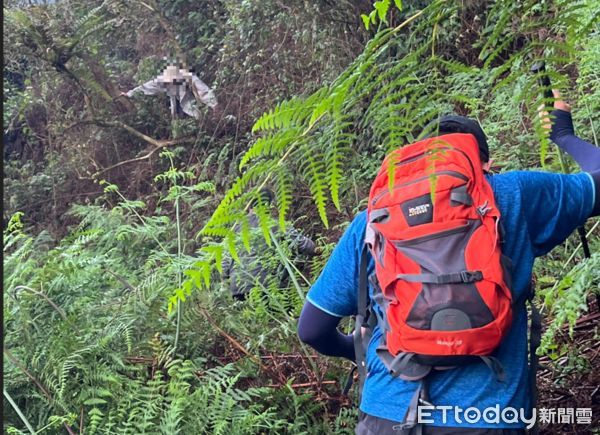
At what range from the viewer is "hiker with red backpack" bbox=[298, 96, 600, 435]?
5.36 feet

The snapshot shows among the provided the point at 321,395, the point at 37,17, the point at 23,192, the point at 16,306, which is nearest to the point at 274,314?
the point at 321,395

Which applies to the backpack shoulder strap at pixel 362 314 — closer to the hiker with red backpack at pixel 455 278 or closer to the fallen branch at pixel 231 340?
the hiker with red backpack at pixel 455 278

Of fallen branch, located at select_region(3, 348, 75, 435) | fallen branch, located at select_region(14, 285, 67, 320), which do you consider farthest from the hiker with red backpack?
fallen branch, located at select_region(14, 285, 67, 320)

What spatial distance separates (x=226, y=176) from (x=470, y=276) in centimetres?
696

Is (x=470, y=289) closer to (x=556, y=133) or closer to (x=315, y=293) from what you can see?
(x=315, y=293)

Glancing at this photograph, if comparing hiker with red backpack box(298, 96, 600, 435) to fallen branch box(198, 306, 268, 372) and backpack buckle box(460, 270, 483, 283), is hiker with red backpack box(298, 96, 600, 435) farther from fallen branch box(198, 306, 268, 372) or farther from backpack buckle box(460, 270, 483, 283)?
fallen branch box(198, 306, 268, 372)

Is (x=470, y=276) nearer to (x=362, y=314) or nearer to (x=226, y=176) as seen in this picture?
(x=362, y=314)

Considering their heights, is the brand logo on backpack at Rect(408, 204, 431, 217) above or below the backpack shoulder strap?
above

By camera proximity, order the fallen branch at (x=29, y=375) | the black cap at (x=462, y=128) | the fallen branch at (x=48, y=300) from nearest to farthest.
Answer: the black cap at (x=462, y=128)
the fallen branch at (x=29, y=375)
the fallen branch at (x=48, y=300)

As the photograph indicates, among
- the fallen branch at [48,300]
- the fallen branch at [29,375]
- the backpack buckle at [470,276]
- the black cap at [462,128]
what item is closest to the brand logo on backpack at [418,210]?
the backpack buckle at [470,276]

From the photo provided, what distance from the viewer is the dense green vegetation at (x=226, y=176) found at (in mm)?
1462

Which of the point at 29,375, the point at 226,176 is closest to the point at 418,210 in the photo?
the point at 29,375

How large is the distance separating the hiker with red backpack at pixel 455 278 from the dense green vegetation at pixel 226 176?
152 mm

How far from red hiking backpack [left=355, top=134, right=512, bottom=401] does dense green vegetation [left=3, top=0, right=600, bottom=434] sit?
14 cm
